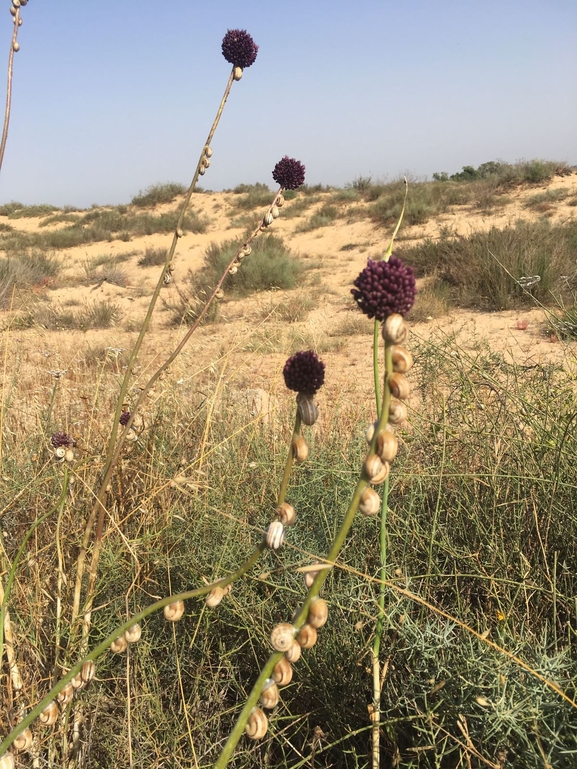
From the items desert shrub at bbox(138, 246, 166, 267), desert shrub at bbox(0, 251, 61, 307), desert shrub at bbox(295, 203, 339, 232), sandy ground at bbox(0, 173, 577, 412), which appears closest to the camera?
sandy ground at bbox(0, 173, 577, 412)

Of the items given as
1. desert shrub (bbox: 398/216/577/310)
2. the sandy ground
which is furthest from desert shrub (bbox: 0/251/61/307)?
desert shrub (bbox: 398/216/577/310)

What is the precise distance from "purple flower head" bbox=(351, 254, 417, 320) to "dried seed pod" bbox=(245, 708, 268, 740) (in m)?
0.43

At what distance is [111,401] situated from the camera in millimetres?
2965

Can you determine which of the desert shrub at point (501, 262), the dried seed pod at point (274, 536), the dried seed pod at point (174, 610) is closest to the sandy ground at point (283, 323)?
the desert shrub at point (501, 262)

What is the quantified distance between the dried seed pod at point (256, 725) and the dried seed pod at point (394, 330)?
40cm

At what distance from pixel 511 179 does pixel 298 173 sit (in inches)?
616

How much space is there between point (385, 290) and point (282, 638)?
0.36 m

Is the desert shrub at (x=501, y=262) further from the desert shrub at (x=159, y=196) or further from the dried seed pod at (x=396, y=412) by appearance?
the desert shrub at (x=159, y=196)

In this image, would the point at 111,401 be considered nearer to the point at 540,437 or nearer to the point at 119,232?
the point at 540,437

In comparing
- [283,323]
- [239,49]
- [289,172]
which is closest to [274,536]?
[289,172]

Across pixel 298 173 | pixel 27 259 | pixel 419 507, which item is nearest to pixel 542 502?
pixel 419 507

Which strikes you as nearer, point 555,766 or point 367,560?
point 555,766

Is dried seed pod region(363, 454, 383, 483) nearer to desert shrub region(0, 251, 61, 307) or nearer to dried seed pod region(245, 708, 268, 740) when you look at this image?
dried seed pod region(245, 708, 268, 740)

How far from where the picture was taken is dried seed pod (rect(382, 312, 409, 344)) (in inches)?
19.5
